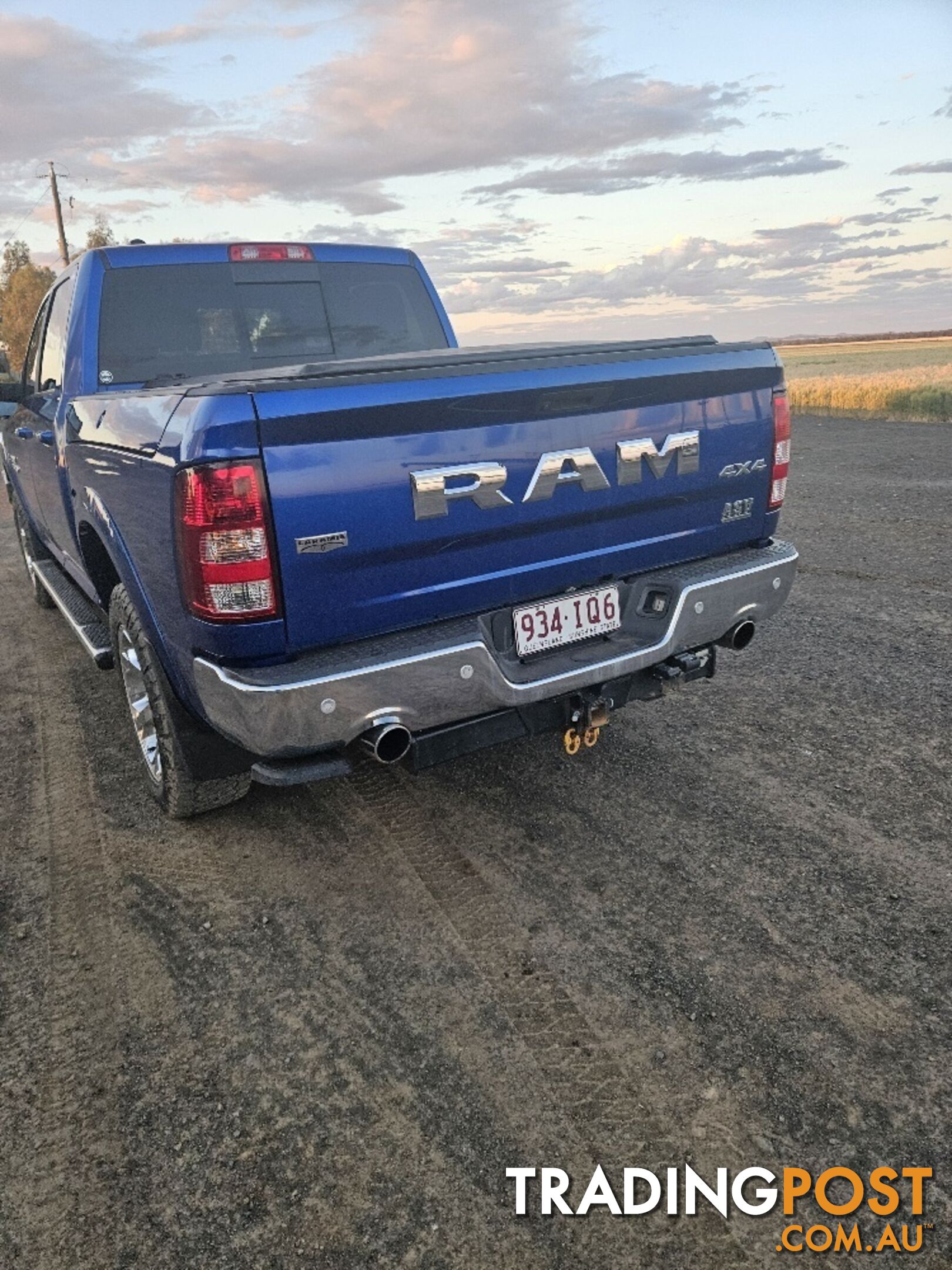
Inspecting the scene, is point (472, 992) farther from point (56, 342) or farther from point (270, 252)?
point (56, 342)

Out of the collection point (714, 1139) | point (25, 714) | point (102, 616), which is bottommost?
point (714, 1139)

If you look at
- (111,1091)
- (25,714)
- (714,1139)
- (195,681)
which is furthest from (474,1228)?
(25,714)

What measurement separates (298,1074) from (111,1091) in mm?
470

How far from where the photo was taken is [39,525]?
5.74m

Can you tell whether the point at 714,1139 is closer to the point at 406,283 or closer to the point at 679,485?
the point at 679,485

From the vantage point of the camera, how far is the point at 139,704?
146 inches

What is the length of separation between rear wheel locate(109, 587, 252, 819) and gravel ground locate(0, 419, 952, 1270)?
0.57ft

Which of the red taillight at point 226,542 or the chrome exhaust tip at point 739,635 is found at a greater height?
the red taillight at point 226,542

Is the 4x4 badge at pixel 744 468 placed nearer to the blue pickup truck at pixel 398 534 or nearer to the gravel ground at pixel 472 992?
the blue pickup truck at pixel 398 534

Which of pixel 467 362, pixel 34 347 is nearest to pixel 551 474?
pixel 467 362

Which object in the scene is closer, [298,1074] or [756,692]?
[298,1074]

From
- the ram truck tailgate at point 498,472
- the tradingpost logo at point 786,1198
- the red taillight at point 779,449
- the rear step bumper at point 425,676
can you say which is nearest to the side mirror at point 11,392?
the ram truck tailgate at point 498,472

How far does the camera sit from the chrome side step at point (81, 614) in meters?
3.90

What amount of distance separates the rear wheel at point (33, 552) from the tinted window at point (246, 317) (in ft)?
8.48
